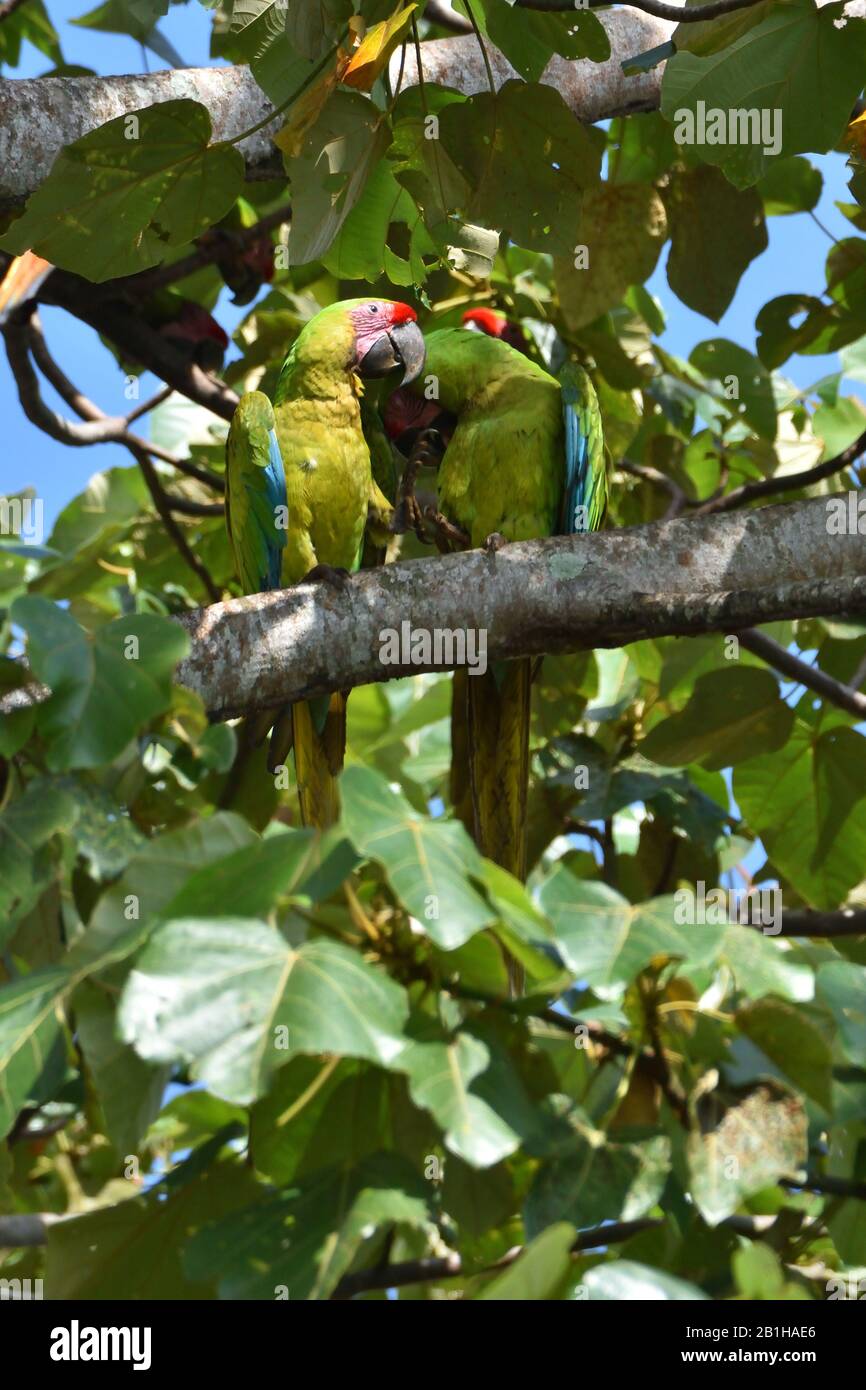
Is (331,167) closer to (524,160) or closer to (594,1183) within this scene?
(524,160)

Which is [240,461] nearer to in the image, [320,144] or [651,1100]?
[320,144]

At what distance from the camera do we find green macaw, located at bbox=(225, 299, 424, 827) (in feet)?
9.11

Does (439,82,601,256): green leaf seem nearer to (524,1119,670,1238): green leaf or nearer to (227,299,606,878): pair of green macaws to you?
(227,299,606,878): pair of green macaws

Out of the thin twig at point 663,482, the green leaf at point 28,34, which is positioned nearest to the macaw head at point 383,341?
the thin twig at point 663,482

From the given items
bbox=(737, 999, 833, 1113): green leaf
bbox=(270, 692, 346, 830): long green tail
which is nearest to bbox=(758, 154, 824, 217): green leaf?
bbox=(270, 692, 346, 830): long green tail

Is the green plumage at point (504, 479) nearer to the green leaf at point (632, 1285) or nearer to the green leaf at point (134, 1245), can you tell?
the green leaf at point (134, 1245)

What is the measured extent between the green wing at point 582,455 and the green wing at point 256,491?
60cm

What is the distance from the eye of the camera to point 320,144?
185cm

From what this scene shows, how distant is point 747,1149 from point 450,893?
485 mm

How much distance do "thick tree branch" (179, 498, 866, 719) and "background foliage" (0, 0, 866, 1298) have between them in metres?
0.17

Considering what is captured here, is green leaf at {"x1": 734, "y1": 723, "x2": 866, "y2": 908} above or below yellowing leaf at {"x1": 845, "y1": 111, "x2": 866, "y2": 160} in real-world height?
below

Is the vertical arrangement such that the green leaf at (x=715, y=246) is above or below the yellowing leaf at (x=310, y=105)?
above

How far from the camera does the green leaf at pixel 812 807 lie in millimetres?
2719
